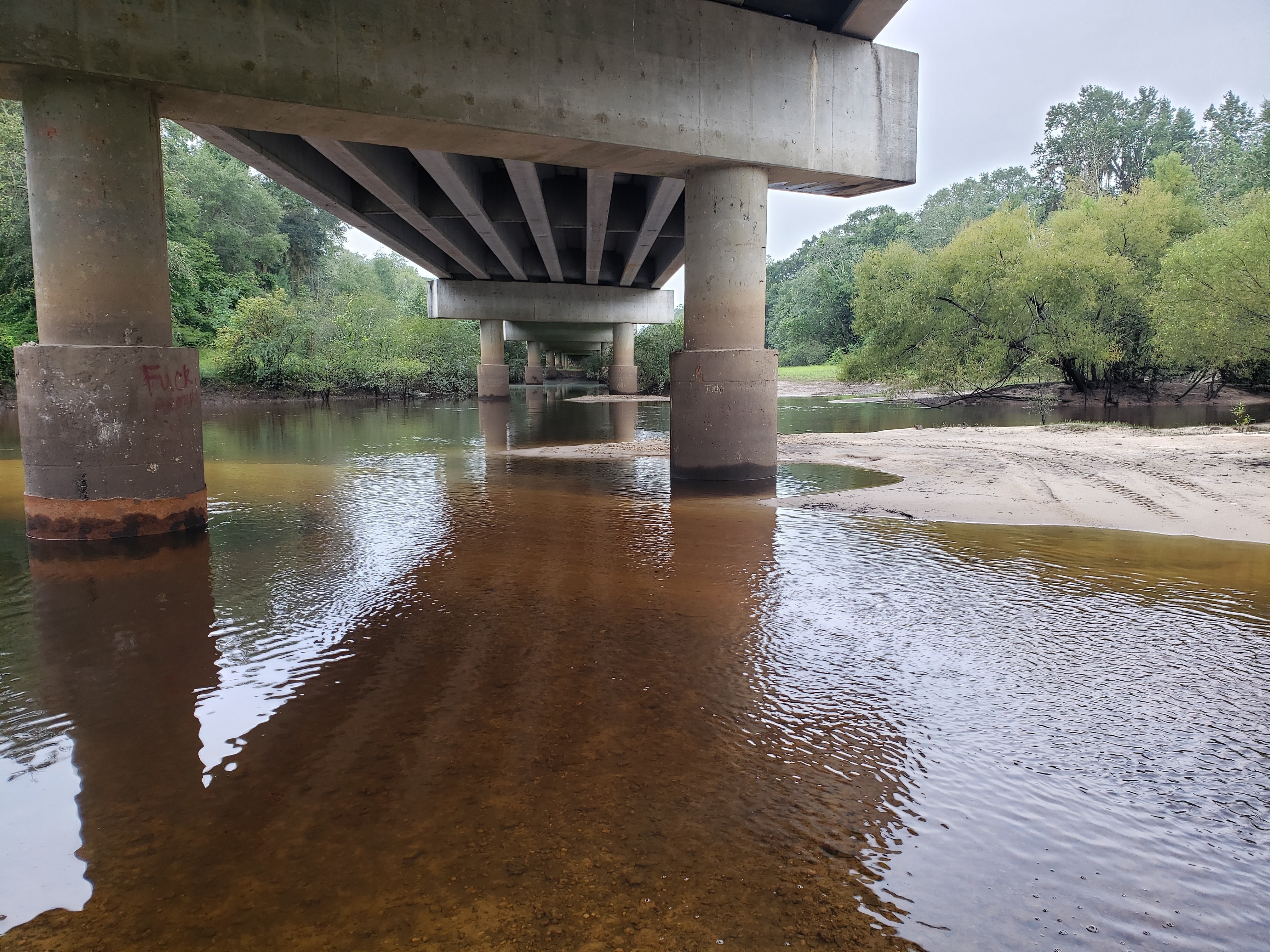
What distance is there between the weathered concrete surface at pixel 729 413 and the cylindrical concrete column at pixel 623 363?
117 feet

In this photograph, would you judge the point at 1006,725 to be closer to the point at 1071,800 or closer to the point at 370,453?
the point at 1071,800

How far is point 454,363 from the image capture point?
1964 inches

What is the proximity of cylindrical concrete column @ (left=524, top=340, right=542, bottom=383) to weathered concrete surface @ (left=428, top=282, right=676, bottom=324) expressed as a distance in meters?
28.9

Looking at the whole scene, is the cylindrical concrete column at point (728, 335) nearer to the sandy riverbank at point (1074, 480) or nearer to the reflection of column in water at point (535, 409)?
the sandy riverbank at point (1074, 480)

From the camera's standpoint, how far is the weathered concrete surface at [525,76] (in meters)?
8.27

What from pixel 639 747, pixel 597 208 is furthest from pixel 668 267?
pixel 639 747

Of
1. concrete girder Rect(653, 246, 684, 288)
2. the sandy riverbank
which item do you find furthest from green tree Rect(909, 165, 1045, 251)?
the sandy riverbank

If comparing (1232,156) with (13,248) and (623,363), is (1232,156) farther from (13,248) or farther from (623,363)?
(13,248)

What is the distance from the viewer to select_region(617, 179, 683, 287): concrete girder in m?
19.4

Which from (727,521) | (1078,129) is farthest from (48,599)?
(1078,129)

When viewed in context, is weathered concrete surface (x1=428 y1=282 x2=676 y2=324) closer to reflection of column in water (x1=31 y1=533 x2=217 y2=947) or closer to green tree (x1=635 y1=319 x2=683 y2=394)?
green tree (x1=635 y1=319 x2=683 y2=394)

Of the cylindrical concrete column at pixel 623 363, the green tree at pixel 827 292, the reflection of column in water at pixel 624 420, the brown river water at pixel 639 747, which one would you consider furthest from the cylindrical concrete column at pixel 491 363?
the brown river water at pixel 639 747

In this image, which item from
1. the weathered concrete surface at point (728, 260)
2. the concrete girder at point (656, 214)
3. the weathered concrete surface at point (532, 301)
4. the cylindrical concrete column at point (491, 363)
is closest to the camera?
the weathered concrete surface at point (728, 260)

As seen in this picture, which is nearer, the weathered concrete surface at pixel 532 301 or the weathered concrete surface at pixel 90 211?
the weathered concrete surface at pixel 90 211
